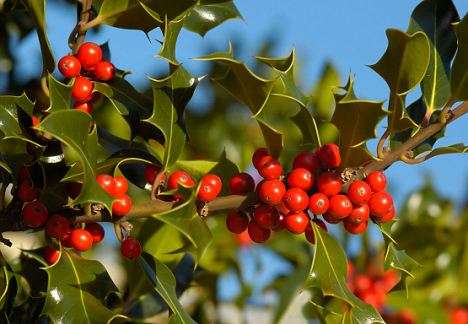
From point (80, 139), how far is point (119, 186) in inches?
4.6

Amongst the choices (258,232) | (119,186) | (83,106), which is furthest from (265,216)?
(83,106)

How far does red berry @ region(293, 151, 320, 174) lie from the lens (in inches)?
63.6

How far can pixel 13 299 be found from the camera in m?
1.80

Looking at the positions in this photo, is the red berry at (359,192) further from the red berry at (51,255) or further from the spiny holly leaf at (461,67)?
the red berry at (51,255)

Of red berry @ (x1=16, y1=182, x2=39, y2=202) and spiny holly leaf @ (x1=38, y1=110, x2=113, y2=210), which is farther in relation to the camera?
red berry @ (x1=16, y1=182, x2=39, y2=202)

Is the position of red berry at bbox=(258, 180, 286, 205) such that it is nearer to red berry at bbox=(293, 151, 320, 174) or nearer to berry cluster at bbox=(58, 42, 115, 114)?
red berry at bbox=(293, 151, 320, 174)

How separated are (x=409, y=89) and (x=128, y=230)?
52 centimetres

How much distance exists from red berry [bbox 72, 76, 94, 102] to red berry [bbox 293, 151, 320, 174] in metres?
0.37

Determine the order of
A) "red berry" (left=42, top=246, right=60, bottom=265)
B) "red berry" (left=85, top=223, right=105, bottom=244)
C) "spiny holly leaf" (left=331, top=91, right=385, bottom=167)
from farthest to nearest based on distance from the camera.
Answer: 1. "red berry" (left=42, top=246, right=60, bottom=265)
2. "red berry" (left=85, top=223, right=105, bottom=244)
3. "spiny holly leaf" (left=331, top=91, right=385, bottom=167)

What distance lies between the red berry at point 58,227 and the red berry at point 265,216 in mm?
320

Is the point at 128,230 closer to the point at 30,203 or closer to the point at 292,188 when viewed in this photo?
the point at 30,203

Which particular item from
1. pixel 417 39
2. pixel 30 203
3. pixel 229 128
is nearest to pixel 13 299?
pixel 30 203

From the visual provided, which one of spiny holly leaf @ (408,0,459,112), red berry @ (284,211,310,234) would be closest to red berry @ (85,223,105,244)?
red berry @ (284,211,310,234)

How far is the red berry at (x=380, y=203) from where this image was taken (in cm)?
161
